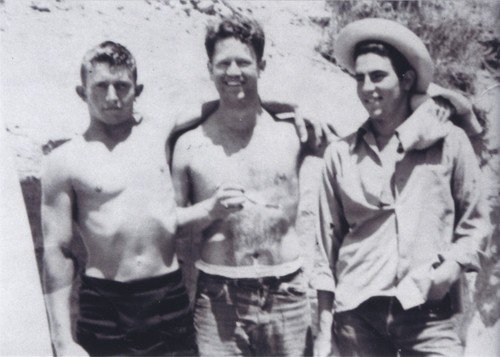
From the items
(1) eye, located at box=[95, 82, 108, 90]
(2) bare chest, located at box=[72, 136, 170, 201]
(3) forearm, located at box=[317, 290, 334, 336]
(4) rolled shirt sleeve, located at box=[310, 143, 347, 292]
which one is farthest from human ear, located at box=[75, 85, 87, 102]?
(3) forearm, located at box=[317, 290, 334, 336]

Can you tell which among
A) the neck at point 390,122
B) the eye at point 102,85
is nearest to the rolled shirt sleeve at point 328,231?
the neck at point 390,122

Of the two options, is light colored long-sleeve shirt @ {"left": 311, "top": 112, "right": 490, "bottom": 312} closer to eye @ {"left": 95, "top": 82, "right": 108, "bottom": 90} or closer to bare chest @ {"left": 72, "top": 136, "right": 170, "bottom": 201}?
bare chest @ {"left": 72, "top": 136, "right": 170, "bottom": 201}

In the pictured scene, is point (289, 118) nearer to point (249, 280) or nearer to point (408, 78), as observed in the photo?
point (408, 78)

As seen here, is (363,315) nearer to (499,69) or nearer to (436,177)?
(436,177)

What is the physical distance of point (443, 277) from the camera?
3.70 metres

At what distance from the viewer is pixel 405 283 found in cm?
374

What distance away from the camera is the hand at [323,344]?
3.80m

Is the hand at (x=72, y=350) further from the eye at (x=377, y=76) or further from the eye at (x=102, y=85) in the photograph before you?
the eye at (x=377, y=76)

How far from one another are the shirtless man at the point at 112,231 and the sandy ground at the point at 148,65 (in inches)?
5.4

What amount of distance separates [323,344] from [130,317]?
3.16 feet

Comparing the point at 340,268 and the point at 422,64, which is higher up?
the point at 422,64

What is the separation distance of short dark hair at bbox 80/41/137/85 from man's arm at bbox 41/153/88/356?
48 cm

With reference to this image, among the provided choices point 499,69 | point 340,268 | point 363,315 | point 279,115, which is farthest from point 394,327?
point 499,69

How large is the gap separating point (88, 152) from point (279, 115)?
3.28 feet
